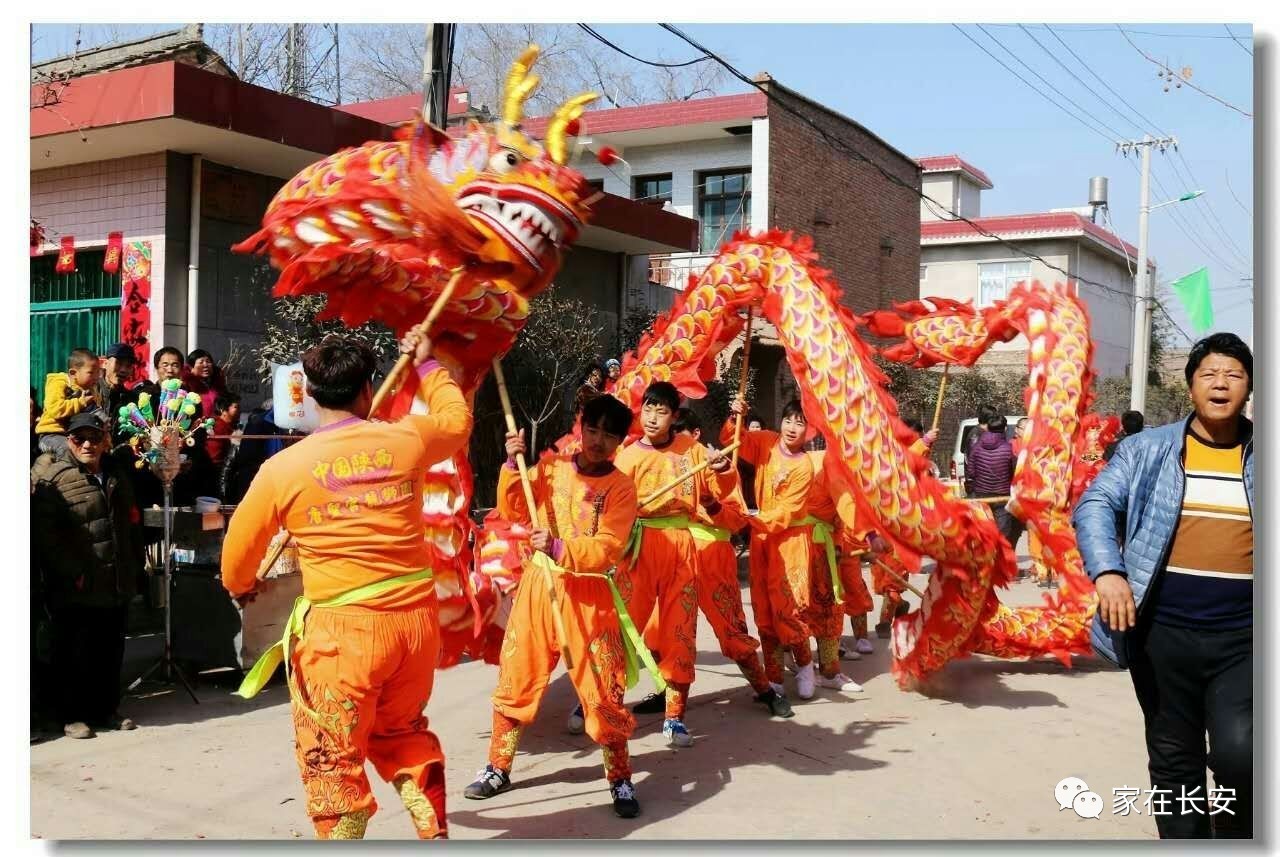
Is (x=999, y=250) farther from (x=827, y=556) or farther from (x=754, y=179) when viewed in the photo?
(x=827, y=556)

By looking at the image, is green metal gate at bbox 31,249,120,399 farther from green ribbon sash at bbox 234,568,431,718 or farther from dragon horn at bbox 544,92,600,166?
green ribbon sash at bbox 234,568,431,718

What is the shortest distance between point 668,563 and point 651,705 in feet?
2.88

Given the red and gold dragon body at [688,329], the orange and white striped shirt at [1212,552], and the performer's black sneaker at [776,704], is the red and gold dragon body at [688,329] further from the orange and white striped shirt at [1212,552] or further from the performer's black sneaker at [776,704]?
the orange and white striped shirt at [1212,552]

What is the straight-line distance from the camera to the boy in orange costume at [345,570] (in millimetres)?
3100

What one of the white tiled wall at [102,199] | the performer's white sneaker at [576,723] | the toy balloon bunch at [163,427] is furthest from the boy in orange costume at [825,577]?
the white tiled wall at [102,199]

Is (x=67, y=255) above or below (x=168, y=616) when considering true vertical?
above

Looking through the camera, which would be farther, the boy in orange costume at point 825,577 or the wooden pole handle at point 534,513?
the boy in orange costume at point 825,577

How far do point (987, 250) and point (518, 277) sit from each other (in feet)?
59.5

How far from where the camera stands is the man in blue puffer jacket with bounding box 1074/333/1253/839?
3289 mm

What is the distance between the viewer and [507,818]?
13.5 feet

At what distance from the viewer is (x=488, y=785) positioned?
4.28m

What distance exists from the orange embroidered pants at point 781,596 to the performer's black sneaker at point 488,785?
1989 mm

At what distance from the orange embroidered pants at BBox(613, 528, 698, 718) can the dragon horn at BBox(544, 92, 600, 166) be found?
186 centimetres

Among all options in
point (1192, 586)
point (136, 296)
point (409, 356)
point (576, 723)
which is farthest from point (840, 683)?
point (136, 296)
